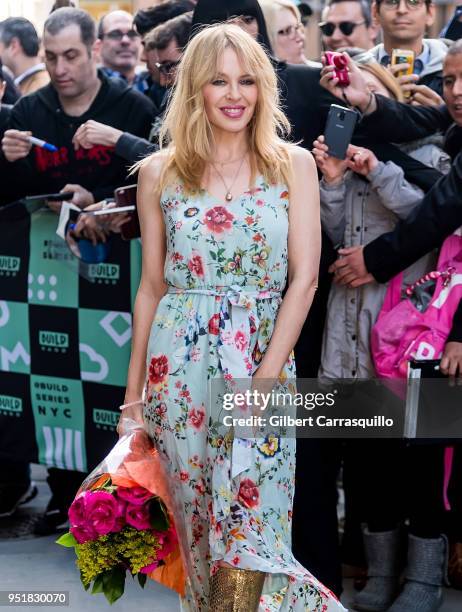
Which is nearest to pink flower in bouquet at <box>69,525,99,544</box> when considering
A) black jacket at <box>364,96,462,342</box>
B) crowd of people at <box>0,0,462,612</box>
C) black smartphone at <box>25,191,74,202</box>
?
crowd of people at <box>0,0,462,612</box>

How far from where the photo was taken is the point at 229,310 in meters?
3.70

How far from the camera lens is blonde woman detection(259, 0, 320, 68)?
624cm

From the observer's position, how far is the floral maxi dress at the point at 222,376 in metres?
3.66

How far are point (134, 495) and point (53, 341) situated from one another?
208 centimetres

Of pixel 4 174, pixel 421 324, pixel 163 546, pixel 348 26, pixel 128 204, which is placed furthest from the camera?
pixel 348 26

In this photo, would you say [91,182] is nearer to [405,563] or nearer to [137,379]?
[137,379]

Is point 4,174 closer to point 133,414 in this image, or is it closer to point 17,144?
point 17,144

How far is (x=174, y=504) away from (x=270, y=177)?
1.05 meters

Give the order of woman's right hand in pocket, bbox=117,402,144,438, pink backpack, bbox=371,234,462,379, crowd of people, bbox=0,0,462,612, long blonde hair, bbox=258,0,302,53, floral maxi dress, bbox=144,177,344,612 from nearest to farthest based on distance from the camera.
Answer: floral maxi dress, bbox=144,177,344,612 < woman's right hand in pocket, bbox=117,402,144,438 < pink backpack, bbox=371,234,462,379 < crowd of people, bbox=0,0,462,612 < long blonde hair, bbox=258,0,302,53

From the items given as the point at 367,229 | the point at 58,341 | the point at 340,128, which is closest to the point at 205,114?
the point at 340,128

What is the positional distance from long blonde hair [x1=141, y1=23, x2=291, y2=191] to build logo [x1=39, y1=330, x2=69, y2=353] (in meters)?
1.79

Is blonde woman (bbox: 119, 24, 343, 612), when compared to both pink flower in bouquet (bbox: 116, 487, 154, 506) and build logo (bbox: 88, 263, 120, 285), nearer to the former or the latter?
pink flower in bouquet (bbox: 116, 487, 154, 506)

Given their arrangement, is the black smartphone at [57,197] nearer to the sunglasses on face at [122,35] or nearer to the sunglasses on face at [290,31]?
the sunglasses on face at [290,31]

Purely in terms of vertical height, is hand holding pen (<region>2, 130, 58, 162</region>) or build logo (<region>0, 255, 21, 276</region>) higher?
hand holding pen (<region>2, 130, 58, 162</region>)
